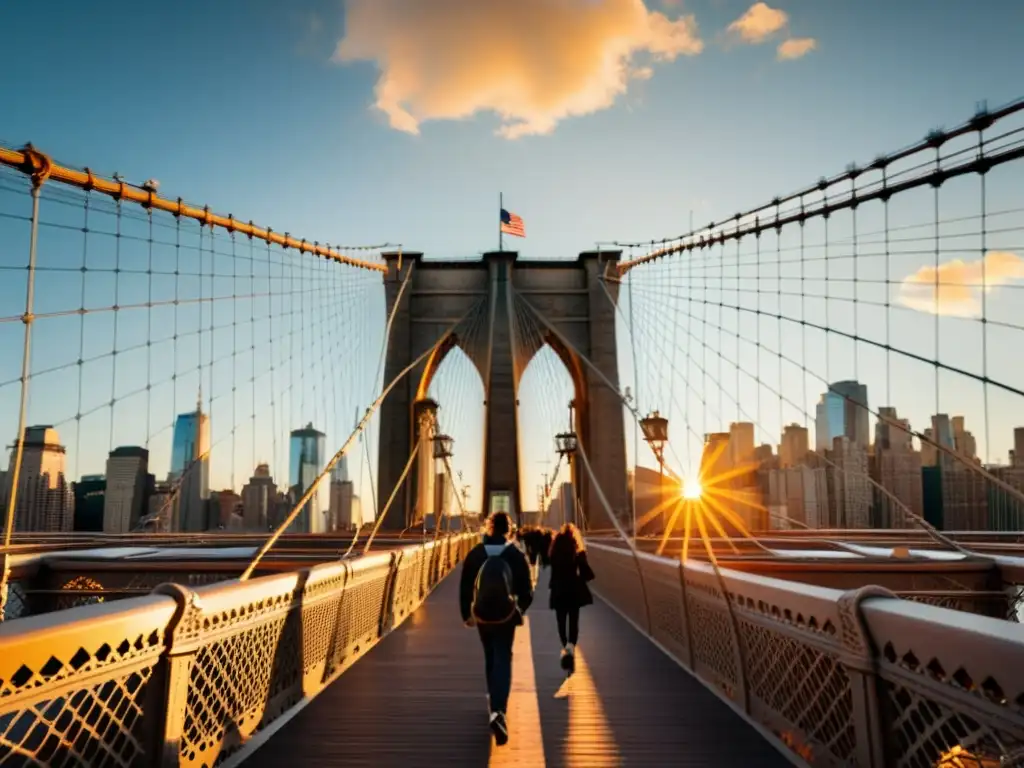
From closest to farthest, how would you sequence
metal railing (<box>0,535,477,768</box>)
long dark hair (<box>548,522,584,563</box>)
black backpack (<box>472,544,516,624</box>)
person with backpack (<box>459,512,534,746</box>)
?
metal railing (<box>0,535,477,768</box>) → person with backpack (<box>459,512,534,746</box>) → black backpack (<box>472,544,516,624</box>) → long dark hair (<box>548,522,584,563</box>)

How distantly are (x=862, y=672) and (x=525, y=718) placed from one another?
2808 millimetres

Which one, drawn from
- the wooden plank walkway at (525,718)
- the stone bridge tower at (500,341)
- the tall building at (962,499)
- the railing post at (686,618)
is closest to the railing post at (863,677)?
the wooden plank walkway at (525,718)

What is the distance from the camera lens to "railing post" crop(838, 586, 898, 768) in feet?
11.3

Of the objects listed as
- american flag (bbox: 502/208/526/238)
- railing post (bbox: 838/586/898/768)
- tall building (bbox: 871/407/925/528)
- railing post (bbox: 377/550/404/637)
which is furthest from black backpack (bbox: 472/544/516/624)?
american flag (bbox: 502/208/526/238)

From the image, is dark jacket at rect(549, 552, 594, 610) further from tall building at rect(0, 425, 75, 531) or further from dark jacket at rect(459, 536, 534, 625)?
tall building at rect(0, 425, 75, 531)

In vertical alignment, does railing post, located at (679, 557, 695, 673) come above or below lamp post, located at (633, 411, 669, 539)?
below

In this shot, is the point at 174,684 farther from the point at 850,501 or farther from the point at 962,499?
the point at 850,501

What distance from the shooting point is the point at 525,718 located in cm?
582

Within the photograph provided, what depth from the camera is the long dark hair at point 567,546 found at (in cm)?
811

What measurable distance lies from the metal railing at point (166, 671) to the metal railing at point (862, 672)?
2.75 metres

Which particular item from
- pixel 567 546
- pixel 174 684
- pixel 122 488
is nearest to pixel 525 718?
pixel 567 546

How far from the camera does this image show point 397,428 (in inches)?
1495

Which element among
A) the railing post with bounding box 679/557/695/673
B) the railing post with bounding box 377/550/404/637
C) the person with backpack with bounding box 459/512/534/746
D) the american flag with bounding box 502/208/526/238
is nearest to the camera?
the person with backpack with bounding box 459/512/534/746

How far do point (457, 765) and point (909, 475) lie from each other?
91.5ft
